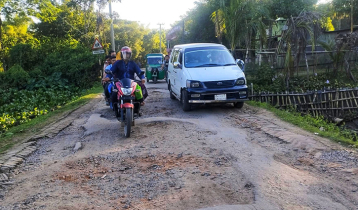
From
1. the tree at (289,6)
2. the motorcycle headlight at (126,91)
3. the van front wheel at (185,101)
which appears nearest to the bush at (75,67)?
the van front wheel at (185,101)

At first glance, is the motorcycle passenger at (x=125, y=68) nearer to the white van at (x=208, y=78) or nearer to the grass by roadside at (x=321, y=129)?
the white van at (x=208, y=78)

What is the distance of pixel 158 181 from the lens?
175 inches

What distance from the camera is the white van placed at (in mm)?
9070

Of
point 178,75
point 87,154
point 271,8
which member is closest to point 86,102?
point 178,75

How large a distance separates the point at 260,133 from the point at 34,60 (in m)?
19.2

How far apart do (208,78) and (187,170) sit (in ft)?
15.3

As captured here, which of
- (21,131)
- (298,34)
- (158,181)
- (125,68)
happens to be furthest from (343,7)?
(158,181)

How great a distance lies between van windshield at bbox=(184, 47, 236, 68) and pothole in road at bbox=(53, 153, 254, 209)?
488 centimetres

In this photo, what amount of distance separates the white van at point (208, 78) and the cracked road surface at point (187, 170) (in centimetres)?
131

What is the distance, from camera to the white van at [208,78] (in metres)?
9.07

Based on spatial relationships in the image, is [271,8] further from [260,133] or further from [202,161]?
[202,161]

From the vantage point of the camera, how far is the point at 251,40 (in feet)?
69.0

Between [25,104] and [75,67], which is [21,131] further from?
[75,67]

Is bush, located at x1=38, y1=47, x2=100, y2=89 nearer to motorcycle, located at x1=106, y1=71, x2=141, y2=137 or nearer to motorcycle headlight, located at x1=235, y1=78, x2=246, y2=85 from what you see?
motorcycle headlight, located at x1=235, y1=78, x2=246, y2=85
